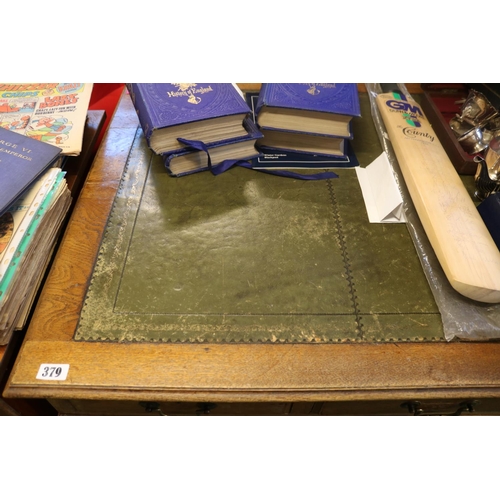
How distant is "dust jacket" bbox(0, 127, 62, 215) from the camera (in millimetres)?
937

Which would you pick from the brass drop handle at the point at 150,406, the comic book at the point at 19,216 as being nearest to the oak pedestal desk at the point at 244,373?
the brass drop handle at the point at 150,406

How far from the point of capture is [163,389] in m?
0.81

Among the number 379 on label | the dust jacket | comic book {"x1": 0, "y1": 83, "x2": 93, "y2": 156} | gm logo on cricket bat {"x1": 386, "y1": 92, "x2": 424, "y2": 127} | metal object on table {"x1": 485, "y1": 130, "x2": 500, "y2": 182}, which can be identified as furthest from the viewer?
gm logo on cricket bat {"x1": 386, "y1": 92, "x2": 424, "y2": 127}

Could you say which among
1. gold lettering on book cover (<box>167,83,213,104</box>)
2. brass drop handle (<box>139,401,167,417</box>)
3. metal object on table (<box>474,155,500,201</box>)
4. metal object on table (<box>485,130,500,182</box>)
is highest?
gold lettering on book cover (<box>167,83,213,104</box>)

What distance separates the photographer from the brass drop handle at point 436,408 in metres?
0.91

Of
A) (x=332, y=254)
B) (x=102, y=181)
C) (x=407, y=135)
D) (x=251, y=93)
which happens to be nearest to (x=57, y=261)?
(x=102, y=181)

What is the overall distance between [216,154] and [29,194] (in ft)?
1.76

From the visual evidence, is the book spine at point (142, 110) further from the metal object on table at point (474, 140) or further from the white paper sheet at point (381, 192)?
the metal object on table at point (474, 140)

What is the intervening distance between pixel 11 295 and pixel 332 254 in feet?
2.55

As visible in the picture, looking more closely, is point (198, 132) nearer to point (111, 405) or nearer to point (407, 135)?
point (407, 135)

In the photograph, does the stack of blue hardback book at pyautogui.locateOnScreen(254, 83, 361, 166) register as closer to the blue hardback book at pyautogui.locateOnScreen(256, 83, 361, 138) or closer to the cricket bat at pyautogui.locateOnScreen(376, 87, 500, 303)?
the blue hardback book at pyautogui.locateOnScreen(256, 83, 361, 138)

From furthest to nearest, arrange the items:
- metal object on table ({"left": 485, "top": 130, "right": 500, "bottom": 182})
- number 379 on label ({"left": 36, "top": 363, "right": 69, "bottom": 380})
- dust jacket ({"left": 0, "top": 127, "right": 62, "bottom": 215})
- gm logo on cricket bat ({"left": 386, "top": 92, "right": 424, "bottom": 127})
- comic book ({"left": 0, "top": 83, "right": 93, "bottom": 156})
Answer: gm logo on cricket bat ({"left": 386, "top": 92, "right": 424, "bottom": 127})
comic book ({"left": 0, "top": 83, "right": 93, "bottom": 156})
metal object on table ({"left": 485, "top": 130, "right": 500, "bottom": 182})
dust jacket ({"left": 0, "top": 127, "right": 62, "bottom": 215})
number 379 on label ({"left": 36, "top": 363, "right": 69, "bottom": 380})

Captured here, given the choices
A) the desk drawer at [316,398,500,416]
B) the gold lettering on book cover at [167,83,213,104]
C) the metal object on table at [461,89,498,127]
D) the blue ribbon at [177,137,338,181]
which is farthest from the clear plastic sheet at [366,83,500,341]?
the gold lettering on book cover at [167,83,213,104]

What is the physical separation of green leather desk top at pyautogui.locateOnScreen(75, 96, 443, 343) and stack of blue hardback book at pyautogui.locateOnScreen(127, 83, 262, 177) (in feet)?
0.21
